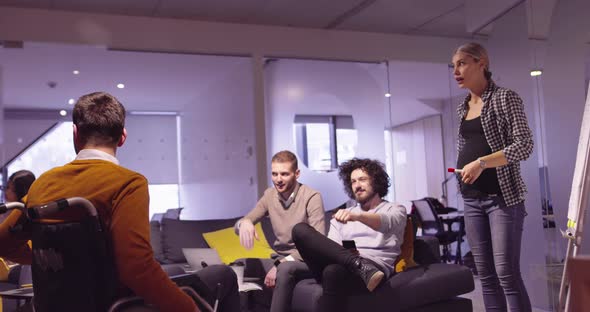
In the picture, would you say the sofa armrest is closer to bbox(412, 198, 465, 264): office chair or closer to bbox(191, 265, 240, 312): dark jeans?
bbox(191, 265, 240, 312): dark jeans

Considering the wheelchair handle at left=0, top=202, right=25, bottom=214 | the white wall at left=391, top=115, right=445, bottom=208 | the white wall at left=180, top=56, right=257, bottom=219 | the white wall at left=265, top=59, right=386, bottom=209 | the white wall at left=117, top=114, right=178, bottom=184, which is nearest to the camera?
the wheelchair handle at left=0, top=202, right=25, bottom=214

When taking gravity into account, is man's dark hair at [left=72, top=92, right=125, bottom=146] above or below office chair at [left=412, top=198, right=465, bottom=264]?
above

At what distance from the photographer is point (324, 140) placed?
275 inches

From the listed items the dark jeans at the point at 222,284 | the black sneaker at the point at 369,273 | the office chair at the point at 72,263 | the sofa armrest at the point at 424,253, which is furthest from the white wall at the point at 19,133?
the office chair at the point at 72,263

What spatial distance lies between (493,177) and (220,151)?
440cm

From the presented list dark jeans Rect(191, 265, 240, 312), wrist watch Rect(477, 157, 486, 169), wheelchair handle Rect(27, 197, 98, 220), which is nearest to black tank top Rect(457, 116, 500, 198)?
wrist watch Rect(477, 157, 486, 169)

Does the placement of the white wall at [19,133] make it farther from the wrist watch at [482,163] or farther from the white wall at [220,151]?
the wrist watch at [482,163]

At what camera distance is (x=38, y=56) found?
19.8ft

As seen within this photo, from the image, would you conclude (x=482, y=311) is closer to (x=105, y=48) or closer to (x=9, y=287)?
(x=9, y=287)

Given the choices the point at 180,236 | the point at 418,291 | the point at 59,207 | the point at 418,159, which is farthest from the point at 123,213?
the point at 418,159

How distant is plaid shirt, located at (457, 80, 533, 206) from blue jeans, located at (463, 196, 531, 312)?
3.2 inches

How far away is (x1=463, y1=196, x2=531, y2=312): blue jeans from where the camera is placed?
2654mm

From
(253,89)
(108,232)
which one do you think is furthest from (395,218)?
(253,89)

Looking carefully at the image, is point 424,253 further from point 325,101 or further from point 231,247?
point 325,101
